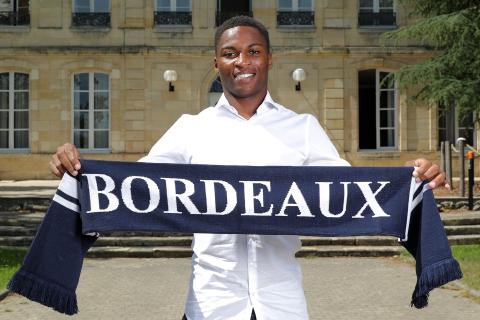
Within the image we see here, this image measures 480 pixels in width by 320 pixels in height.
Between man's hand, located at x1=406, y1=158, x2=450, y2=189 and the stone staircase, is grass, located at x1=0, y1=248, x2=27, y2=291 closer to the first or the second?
the stone staircase

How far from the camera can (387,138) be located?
2294 centimetres

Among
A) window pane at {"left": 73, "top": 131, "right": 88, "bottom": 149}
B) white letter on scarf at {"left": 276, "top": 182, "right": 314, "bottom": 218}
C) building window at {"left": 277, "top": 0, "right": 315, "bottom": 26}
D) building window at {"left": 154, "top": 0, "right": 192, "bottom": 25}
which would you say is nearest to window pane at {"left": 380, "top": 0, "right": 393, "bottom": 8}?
building window at {"left": 277, "top": 0, "right": 315, "bottom": 26}

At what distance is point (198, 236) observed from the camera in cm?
304

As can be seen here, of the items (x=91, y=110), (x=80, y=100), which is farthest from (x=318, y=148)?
(x=80, y=100)

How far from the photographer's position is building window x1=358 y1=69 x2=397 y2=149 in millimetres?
22859

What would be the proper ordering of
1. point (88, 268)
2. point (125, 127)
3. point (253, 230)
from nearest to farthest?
1. point (253, 230)
2. point (88, 268)
3. point (125, 127)

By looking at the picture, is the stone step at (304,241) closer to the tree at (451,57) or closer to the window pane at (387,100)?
the tree at (451,57)

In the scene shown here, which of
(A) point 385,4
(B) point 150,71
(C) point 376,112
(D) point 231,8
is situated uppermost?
(A) point 385,4

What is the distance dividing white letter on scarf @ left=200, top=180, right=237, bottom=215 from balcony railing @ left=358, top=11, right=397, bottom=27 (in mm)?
20456

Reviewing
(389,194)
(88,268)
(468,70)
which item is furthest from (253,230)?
(468,70)

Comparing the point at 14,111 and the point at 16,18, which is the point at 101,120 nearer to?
the point at 14,111

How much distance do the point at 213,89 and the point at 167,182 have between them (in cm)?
1964

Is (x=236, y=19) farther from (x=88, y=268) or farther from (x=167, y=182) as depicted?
(x=88, y=268)

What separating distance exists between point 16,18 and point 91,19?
2299 mm
